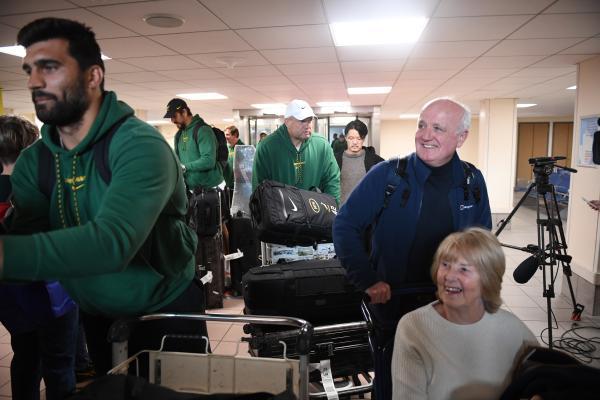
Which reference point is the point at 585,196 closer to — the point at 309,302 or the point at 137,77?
the point at 309,302

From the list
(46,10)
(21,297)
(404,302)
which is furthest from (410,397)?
(46,10)

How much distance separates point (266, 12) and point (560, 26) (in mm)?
2576

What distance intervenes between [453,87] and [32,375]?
7218 mm

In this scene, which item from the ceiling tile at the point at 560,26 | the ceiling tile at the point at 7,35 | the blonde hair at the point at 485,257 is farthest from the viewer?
the ceiling tile at the point at 7,35

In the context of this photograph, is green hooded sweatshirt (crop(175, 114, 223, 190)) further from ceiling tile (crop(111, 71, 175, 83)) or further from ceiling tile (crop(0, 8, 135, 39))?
ceiling tile (crop(111, 71, 175, 83))

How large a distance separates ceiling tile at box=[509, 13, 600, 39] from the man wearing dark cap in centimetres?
306

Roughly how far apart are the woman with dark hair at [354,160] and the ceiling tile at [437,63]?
4.35 feet

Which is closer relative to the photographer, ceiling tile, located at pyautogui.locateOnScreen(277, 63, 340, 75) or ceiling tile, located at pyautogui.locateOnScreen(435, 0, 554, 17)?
ceiling tile, located at pyautogui.locateOnScreen(435, 0, 554, 17)

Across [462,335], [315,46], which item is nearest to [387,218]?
[462,335]

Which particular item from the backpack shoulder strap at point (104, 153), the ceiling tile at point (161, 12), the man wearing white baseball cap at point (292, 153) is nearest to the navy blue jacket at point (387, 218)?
the backpack shoulder strap at point (104, 153)

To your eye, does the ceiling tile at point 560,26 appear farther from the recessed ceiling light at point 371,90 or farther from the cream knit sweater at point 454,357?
→ the recessed ceiling light at point 371,90

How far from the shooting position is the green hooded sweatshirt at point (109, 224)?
34.3 inches

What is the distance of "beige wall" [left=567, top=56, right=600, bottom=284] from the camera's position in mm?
4195

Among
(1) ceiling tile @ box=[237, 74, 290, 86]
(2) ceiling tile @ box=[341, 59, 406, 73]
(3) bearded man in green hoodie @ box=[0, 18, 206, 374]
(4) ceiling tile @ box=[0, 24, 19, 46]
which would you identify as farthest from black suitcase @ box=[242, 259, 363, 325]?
(1) ceiling tile @ box=[237, 74, 290, 86]
